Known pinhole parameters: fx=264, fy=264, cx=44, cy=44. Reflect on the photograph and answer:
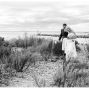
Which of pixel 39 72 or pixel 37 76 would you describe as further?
pixel 39 72

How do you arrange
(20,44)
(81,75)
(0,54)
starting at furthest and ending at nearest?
(20,44), (0,54), (81,75)

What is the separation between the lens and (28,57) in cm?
923

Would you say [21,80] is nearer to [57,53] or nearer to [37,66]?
[37,66]

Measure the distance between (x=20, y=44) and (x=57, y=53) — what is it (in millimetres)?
4582

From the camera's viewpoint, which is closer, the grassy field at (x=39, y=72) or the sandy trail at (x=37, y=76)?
the grassy field at (x=39, y=72)

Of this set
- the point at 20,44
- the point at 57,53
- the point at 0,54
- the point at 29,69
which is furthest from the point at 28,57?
the point at 20,44

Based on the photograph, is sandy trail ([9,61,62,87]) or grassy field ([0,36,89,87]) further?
sandy trail ([9,61,62,87])

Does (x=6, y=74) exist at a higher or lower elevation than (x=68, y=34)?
lower

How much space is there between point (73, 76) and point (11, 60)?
2.68m

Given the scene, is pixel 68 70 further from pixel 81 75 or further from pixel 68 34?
pixel 68 34

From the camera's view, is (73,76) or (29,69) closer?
(73,76)

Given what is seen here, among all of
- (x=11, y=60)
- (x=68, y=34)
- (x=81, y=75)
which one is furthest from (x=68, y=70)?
(x=68, y=34)

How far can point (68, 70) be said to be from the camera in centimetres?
689

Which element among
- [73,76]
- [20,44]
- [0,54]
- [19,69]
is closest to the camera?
[73,76]
